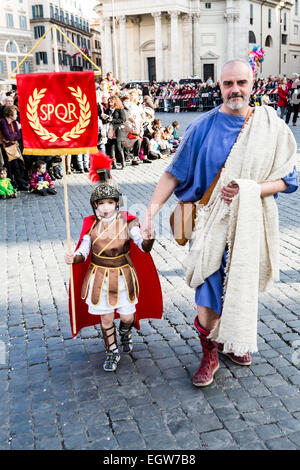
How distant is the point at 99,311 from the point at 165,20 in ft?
206

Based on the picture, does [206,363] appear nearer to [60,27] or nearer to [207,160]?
[207,160]

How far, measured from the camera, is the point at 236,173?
3.23 meters

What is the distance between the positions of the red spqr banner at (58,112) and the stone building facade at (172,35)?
57458 millimetres

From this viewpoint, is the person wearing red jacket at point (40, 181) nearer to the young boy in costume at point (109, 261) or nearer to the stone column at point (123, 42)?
the young boy in costume at point (109, 261)

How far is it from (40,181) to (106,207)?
7.32 m

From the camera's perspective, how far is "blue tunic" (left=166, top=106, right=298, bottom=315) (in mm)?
3262

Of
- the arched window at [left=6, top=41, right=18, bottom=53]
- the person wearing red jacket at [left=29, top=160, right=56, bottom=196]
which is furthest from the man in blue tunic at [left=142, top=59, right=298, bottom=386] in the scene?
the arched window at [left=6, top=41, right=18, bottom=53]

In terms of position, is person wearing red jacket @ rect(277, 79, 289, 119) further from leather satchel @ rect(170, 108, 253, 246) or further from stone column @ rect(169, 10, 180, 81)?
stone column @ rect(169, 10, 180, 81)

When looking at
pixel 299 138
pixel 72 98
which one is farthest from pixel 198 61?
pixel 72 98

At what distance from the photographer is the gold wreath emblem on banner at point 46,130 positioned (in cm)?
361

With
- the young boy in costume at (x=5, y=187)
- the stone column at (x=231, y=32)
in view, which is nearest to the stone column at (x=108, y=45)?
the stone column at (x=231, y=32)

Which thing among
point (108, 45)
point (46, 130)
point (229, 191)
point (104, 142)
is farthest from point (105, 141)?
point (108, 45)

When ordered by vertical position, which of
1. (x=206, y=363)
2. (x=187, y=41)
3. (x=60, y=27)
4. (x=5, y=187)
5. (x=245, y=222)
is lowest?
(x=206, y=363)

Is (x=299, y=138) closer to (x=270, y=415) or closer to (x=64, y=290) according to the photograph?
(x=64, y=290)
